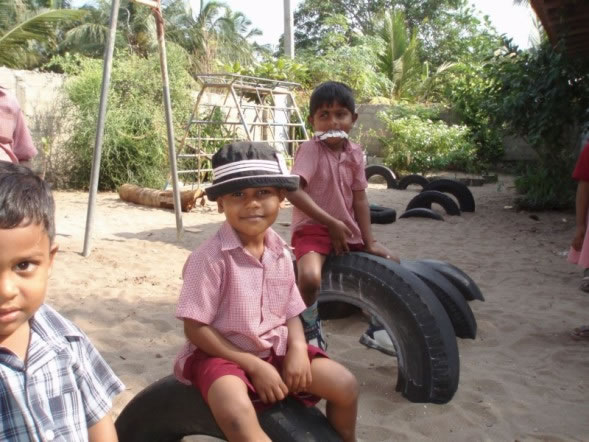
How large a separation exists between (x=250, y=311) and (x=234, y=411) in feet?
1.09

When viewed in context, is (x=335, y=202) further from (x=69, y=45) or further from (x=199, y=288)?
(x=69, y=45)

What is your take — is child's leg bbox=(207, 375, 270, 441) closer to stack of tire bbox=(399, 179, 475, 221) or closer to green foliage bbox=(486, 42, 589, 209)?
stack of tire bbox=(399, 179, 475, 221)

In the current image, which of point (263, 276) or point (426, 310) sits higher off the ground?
point (263, 276)

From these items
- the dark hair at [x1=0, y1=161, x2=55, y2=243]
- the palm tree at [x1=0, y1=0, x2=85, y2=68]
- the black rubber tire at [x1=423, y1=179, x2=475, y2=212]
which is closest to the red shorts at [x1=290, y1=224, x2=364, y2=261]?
the dark hair at [x1=0, y1=161, x2=55, y2=243]

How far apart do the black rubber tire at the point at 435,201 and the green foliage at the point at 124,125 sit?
4.71 m

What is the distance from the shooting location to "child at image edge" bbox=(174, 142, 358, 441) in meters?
1.96

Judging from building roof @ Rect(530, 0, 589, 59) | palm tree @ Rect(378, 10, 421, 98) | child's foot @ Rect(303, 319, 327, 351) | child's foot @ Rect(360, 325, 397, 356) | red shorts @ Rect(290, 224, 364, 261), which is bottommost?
child's foot @ Rect(360, 325, 397, 356)

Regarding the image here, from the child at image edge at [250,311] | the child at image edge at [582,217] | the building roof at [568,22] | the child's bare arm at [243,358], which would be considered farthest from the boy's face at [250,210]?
the building roof at [568,22]

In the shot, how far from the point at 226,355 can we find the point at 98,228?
6063mm

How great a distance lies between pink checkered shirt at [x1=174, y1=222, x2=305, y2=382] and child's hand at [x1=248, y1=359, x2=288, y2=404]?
0.11m

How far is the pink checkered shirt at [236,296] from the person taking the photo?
2.00 meters

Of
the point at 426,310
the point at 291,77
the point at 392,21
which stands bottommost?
the point at 426,310

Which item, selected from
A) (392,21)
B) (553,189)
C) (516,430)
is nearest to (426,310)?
(516,430)

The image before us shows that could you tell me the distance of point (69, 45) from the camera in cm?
2952
